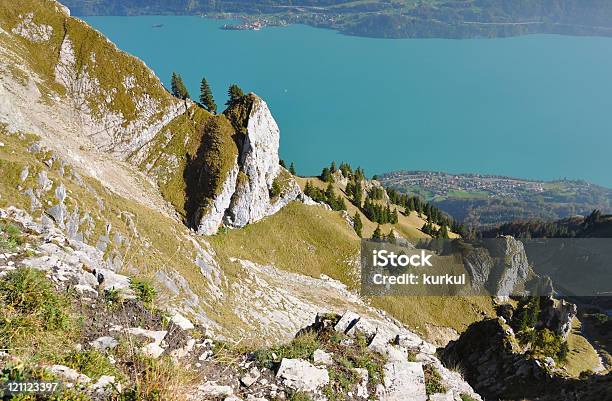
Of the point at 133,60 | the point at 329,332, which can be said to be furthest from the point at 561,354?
the point at 133,60

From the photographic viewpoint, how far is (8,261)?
10.5 m

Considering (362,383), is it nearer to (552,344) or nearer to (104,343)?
(104,343)

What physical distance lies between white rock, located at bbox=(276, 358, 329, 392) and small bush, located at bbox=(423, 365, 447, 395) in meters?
4.10

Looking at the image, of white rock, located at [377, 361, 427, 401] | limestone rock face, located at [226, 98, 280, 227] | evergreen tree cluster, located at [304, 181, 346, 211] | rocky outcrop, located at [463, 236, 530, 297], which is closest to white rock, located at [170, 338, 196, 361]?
white rock, located at [377, 361, 427, 401]

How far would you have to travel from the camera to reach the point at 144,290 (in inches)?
457

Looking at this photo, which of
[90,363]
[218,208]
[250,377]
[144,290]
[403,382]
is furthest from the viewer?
[218,208]

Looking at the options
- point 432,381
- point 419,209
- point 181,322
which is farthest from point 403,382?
point 419,209

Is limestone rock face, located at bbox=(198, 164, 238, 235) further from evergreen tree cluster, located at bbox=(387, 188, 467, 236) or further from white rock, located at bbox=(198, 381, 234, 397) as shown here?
evergreen tree cluster, located at bbox=(387, 188, 467, 236)

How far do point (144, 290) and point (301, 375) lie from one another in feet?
16.6

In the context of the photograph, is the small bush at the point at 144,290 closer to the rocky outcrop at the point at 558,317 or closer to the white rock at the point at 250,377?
the white rock at the point at 250,377

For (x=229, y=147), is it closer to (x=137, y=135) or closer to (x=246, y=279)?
(x=137, y=135)

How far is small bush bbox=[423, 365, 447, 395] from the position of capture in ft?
43.3

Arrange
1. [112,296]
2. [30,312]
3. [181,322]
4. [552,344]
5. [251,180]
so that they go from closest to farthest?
[30,312]
[112,296]
[181,322]
[251,180]
[552,344]

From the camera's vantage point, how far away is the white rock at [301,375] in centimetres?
1075
